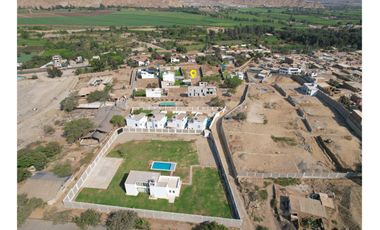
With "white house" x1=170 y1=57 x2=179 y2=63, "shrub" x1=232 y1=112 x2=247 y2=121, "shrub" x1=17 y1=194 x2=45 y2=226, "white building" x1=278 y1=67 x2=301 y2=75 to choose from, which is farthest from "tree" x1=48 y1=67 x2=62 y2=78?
"white building" x1=278 y1=67 x2=301 y2=75

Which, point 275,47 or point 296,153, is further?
point 275,47

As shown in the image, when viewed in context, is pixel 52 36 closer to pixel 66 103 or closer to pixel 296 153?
pixel 66 103

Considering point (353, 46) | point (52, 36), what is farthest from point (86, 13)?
point (353, 46)

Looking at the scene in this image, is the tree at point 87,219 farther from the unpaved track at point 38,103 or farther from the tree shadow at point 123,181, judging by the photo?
the unpaved track at point 38,103

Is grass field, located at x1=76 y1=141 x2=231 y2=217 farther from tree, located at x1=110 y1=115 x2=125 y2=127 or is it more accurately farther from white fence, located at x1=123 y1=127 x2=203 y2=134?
tree, located at x1=110 y1=115 x2=125 y2=127

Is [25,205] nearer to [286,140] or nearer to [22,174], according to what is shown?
[22,174]

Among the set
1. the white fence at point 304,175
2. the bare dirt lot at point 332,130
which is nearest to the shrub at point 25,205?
the white fence at point 304,175
